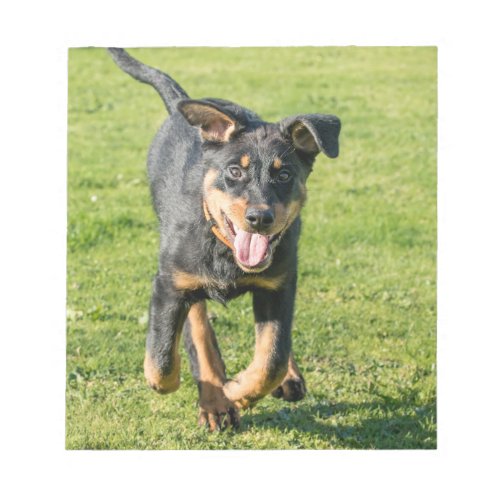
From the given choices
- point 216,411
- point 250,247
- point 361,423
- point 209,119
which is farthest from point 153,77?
point 361,423

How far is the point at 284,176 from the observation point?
13.2ft

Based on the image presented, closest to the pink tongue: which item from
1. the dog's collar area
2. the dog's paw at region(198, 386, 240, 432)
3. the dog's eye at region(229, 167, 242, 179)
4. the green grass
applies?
the dog's collar area

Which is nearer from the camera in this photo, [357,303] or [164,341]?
[164,341]

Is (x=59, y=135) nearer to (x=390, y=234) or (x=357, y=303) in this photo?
(x=357, y=303)

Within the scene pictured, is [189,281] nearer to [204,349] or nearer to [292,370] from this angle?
[204,349]

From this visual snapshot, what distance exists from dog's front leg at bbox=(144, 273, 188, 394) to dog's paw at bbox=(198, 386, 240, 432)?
35cm

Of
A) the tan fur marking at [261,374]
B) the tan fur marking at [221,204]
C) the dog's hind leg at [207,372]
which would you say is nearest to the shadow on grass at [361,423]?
the dog's hind leg at [207,372]

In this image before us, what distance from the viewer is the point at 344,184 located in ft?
24.8

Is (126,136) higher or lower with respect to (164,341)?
higher

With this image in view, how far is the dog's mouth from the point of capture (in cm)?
396

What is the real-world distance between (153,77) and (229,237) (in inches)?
60.0

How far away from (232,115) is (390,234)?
3005mm

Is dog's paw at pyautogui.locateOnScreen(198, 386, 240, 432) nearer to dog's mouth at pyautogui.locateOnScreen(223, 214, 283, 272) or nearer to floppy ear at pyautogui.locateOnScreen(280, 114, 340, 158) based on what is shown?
dog's mouth at pyautogui.locateOnScreen(223, 214, 283, 272)
